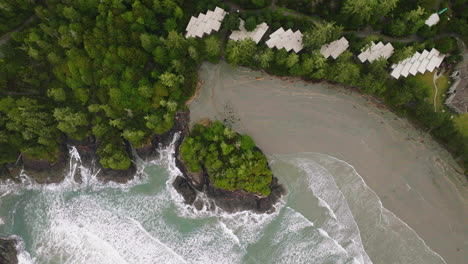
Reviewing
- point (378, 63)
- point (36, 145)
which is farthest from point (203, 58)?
point (36, 145)

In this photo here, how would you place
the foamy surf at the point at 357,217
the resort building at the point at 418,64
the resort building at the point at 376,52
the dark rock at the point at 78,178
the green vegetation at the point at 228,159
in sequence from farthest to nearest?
the dark rock at the point at 78,178 < the foamy surf at the point at 357,217 < the resort building at the point at 376,52 < the resort building at the point at 418,64 < the green vegetation at the point at 228,159

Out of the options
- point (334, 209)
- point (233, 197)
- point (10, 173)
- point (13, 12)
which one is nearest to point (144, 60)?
point (13, 12)

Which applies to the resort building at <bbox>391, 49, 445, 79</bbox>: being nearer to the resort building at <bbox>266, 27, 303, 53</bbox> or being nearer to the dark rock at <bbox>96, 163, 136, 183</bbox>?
the resort building at <bbox>266, 27, 303, 53</bbox>

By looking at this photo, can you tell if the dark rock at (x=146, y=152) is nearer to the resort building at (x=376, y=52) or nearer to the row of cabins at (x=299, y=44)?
the row of cabins at (x=299, y=44)

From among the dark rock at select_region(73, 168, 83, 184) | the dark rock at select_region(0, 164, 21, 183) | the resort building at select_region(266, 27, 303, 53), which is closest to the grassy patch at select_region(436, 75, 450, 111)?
the resort building at select_region(266, 27, 303, 53)

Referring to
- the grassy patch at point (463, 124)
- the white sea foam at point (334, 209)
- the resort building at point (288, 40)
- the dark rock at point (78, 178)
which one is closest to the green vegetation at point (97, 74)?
the dark rock at point (78, 178)

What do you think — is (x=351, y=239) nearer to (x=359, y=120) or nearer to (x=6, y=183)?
(x=359, y=120)
